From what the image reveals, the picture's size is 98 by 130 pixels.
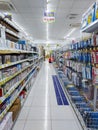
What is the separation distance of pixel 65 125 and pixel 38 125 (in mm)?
581

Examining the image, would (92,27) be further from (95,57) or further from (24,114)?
(24,114)

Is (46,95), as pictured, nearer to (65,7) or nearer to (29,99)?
(29,99)

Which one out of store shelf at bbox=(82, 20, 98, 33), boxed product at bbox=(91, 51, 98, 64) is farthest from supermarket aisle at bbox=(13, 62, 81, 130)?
store shelf at bbox=(82, 20, 98, 33)

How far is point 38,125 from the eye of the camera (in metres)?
3.25

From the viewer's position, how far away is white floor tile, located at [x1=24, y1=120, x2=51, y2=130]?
10.3 ft

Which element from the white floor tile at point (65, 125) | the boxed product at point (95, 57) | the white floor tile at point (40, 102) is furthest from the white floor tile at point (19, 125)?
the boxed product at point (95, 57)

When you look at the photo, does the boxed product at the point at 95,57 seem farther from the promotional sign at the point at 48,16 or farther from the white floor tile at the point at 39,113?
the promotional sign at the point at 48,16

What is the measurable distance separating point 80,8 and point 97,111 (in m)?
6.24

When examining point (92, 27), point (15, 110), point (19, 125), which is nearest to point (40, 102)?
point (15, 110)

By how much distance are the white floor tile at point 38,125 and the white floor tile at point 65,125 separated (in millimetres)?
128

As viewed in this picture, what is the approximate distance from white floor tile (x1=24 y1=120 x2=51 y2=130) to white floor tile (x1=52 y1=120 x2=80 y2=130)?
13cm

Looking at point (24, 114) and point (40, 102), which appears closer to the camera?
point (24, 114)

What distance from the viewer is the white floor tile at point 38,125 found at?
3127 mm

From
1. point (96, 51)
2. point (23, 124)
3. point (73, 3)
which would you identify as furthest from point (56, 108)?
point (73, 3)
